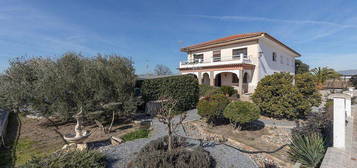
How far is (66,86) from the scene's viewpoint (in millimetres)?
6895

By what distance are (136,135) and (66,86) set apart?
405 cm

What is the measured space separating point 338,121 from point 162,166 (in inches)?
193

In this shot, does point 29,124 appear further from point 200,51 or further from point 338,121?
point 200,51

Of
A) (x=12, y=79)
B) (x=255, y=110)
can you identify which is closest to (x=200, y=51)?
(x=255, y=110)

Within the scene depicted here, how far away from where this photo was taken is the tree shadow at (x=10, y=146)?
4566mm

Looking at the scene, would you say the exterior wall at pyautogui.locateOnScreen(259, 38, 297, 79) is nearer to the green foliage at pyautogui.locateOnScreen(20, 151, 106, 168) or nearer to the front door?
the front door

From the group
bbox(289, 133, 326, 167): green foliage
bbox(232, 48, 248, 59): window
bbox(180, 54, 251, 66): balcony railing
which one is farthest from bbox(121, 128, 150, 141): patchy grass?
bbox(232, 48, 248, 59): window

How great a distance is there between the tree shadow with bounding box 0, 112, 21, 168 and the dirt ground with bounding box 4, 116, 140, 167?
0.31 feet

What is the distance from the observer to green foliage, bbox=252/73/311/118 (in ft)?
28.8

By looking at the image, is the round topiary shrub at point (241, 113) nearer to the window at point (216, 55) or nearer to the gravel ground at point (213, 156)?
the gravel ground at point (213, 156)

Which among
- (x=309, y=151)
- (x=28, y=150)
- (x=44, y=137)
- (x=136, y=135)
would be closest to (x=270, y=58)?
(x=309, y=151)

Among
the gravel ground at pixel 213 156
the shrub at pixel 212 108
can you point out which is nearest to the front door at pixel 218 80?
the shrub at pixel 212 108

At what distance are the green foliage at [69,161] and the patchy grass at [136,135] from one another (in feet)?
7.95

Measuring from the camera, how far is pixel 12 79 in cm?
757
